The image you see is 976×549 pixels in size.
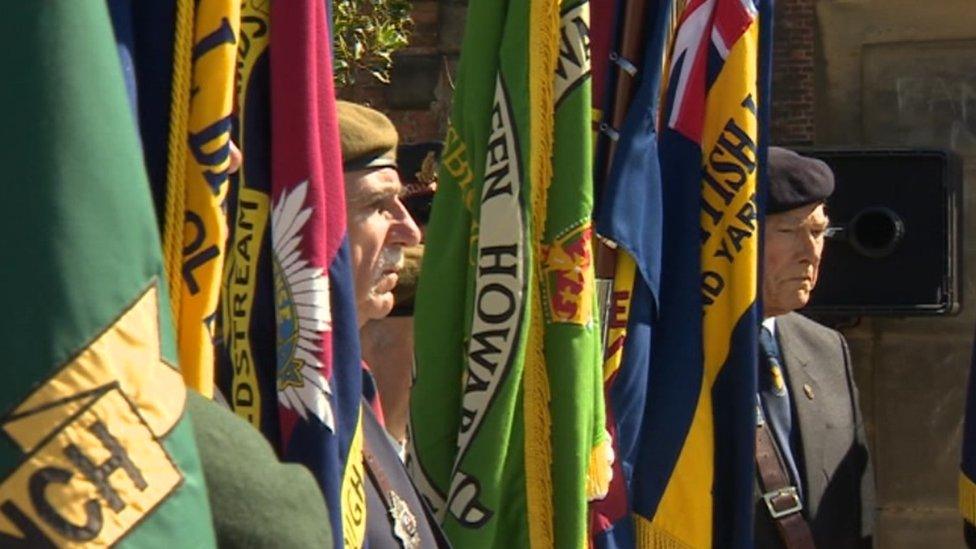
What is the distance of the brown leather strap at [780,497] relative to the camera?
206 inches

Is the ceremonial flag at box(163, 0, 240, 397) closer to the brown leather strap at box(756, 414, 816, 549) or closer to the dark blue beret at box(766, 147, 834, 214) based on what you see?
the brown leather strap at box(756, 414, 816, 549)

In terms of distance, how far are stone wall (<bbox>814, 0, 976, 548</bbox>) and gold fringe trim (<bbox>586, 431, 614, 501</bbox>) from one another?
6.39 metres

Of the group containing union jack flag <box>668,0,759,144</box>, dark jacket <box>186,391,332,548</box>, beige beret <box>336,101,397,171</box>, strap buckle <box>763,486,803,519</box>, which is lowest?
strap buckle <box>763,486,803,519</box>

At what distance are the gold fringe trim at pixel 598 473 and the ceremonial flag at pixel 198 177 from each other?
143 centimetres

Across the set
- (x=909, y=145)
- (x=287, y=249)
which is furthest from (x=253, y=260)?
(x=909, y=145)

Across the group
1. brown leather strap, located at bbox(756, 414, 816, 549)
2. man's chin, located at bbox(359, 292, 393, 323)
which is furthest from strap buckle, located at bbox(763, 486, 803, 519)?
man's chin, located at bbox(359, 292, 393, 323)

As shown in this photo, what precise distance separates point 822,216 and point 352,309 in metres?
2.63

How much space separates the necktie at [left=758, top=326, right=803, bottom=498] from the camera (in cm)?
538

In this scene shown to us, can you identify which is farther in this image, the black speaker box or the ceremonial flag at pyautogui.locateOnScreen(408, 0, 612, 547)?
the black speaker box

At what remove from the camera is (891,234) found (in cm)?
918

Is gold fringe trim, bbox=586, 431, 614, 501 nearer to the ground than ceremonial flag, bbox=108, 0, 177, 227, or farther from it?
nearer to the ground

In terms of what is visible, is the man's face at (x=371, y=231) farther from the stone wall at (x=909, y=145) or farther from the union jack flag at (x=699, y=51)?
the stone wall at (x=909, y=145)

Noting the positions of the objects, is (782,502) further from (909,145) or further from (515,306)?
(909,145)

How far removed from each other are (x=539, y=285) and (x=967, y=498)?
1843 mm
